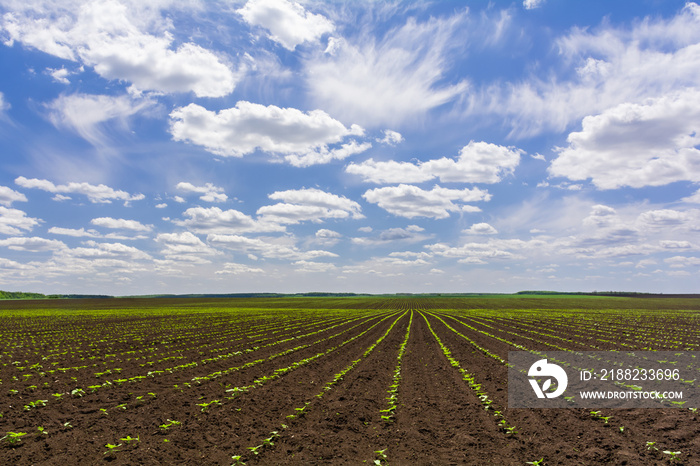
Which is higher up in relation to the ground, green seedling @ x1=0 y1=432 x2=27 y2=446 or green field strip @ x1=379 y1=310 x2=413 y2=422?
A: green seedling @ x1=0 y1=432 x2=27 y2=446

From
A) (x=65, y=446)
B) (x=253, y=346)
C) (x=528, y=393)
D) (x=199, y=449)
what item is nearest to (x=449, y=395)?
(x=528, y=393)

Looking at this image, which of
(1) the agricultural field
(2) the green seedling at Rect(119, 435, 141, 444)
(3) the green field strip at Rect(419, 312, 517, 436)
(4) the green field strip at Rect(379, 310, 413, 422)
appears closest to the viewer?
(1) the agricultural field

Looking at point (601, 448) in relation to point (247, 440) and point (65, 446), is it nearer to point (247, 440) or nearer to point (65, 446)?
point (247, 440)

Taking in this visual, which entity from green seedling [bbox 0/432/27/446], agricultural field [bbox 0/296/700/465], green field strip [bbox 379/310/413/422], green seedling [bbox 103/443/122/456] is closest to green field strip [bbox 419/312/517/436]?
agricultural field [bbox 0/296/700/465]

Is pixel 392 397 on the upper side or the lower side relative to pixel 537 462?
lower

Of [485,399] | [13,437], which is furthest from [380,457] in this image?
[13,437]

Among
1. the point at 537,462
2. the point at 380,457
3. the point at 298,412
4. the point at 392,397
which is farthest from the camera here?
the point at 392,397

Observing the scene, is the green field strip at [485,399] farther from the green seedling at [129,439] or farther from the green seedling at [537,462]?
the green seedling at [129,439]

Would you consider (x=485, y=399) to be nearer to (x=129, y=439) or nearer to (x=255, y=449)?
(x=255, y=449)

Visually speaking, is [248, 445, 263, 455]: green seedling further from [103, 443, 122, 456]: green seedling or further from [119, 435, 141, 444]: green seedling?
[103, 443, 122, 456]: green seedling

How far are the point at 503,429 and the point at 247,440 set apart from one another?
6959mm

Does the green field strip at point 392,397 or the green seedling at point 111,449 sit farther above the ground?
the green seedling at point 111,449

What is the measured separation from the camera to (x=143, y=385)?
15.3 metres

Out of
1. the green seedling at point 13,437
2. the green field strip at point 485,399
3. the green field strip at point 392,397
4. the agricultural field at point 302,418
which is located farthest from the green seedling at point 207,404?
the green field strip at point 485,399
